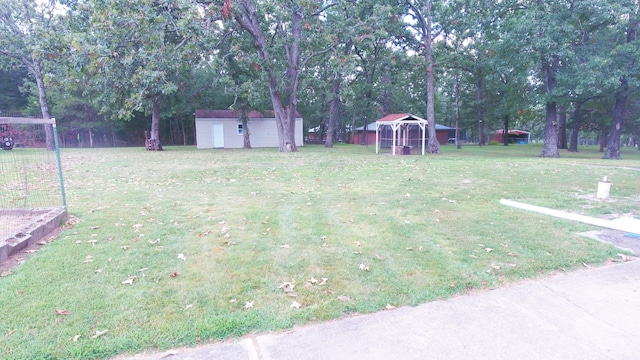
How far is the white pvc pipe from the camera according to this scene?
5000 mm

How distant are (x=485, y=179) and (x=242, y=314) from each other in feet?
26.9

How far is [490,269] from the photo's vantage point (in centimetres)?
→ 365

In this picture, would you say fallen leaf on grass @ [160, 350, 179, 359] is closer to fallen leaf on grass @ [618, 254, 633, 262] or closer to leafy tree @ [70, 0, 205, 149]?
fallen leaf on grass @ [618, 254, 633, 262]

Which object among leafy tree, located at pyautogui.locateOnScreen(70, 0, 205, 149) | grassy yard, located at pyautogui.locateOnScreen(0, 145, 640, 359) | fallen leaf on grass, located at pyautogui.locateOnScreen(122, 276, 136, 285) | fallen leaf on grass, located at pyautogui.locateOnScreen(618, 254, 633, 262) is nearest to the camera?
grassy yard, located at pyautogui.locateOnScreen(0, 145, 640, 359)

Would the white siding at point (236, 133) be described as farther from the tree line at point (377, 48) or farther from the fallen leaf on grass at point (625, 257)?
the fallen leaf on grass at point (625, 257)

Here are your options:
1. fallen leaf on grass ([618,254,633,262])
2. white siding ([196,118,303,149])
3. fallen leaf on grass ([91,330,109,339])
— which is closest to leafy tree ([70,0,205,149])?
fallen leaf on grass ([91,330,109,339])

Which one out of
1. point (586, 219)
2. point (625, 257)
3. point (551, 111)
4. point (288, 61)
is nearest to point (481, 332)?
point (625, 257)

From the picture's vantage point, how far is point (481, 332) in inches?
102

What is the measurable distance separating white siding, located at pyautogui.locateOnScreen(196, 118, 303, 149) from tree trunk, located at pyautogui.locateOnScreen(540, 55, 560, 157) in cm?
1839

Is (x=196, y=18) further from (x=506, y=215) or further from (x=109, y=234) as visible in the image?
(x=506, y=215)

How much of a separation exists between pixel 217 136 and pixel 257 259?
87.3 ft

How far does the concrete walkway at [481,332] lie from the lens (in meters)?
2.35

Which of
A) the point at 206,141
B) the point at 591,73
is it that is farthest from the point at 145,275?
the point at 206,141

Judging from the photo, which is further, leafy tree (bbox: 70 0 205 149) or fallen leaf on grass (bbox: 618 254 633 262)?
leafy tree (bbox: 70 0 205 149)
